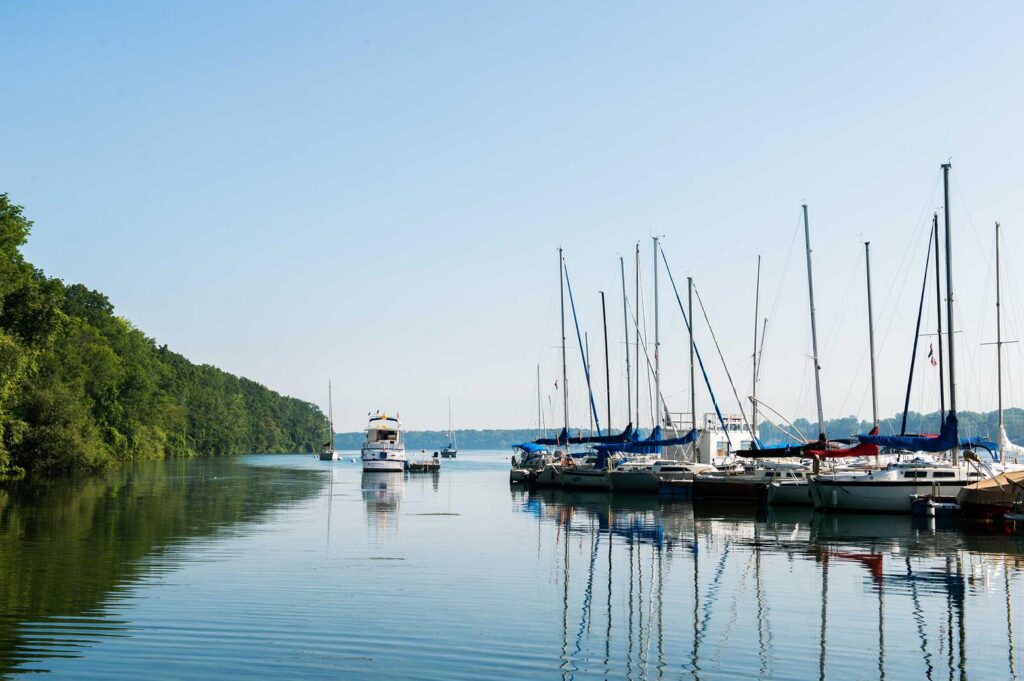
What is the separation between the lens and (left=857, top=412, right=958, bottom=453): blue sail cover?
5250 cm

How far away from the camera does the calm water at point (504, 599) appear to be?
63.0 feet

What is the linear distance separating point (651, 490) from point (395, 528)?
27678mm

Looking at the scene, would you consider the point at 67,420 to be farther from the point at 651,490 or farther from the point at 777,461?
the point at 777,461

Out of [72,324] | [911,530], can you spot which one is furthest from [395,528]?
[72,324]

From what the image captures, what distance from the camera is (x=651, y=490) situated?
234ft

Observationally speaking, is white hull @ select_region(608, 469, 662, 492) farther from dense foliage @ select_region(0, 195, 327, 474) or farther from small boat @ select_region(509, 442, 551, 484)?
dense foliage @ select_region(0, 195, 327, 474)

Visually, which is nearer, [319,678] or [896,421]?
[319,678]

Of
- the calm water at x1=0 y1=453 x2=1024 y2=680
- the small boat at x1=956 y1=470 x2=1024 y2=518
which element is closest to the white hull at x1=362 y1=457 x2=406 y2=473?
the calm water at x1=0 y1=453 x2=1024 y2=680

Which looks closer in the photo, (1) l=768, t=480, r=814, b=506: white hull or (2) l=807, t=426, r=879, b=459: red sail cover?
(2) l=807, t=426, r=879, b=459: red sail cover

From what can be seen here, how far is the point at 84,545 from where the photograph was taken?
3581cm

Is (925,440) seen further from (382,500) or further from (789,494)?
(382,500)

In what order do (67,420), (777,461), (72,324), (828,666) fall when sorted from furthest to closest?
1. (72,324)
2. (67,420)
3. (777,461)
4. (828,666)

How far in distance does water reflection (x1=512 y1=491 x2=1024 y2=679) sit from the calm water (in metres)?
0.09

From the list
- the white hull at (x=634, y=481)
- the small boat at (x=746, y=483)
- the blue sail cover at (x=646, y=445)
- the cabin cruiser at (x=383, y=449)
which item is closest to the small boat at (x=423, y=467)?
the cabin cruiser at (x=383, y=449)
